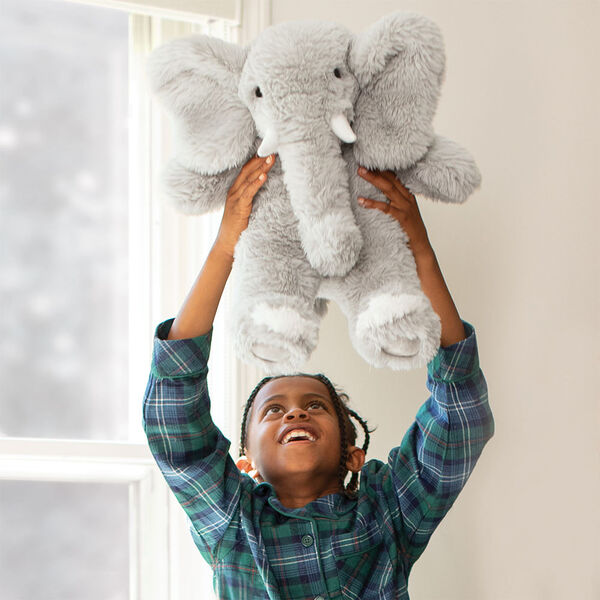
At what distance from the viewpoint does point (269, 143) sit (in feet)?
3.70

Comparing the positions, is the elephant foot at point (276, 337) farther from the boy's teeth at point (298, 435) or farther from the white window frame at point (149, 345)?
the white window frame at point (149, 345)

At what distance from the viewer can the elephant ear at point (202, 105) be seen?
1166 millimetres

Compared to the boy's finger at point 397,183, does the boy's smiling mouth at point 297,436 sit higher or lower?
lower

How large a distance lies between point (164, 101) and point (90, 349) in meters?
0.68

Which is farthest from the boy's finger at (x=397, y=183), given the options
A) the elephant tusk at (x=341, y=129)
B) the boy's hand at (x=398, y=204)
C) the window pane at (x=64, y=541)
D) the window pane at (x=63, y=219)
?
the window pane at (x=64, y=541)

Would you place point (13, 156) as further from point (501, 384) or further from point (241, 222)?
point (501, 384)

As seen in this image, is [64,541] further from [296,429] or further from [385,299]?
[385,299]

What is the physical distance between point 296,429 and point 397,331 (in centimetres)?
42

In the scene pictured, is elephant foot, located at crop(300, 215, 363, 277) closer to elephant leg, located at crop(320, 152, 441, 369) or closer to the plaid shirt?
elephant leg, located at crop(320, 152, 441, 369)

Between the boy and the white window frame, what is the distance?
21 cm

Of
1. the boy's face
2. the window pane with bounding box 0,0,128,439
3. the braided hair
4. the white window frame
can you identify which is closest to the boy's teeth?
the boy's face

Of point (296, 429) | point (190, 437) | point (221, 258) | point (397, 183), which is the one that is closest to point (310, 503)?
point (296, 429)

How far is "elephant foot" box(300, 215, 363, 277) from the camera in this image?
3.65ft

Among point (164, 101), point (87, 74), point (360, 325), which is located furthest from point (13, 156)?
point (360, 325)
